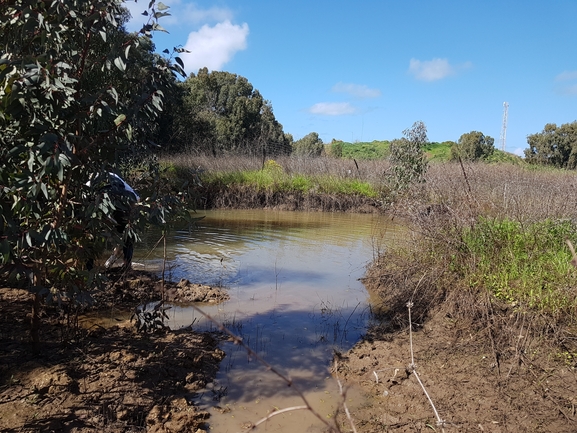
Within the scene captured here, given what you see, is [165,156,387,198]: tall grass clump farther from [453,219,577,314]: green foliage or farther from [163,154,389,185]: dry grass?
[453,219,577,314]: green foliage

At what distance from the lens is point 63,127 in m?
3.51

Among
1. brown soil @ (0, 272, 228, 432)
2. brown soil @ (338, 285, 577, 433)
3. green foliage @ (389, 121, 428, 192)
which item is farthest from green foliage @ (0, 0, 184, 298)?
green foliage @ (389, 121, 428, 192)

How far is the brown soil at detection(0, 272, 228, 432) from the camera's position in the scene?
335 centimetres

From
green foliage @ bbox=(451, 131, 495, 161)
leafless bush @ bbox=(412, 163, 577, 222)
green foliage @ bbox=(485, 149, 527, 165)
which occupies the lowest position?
leafless bush @ bbox=(412, 163, 577, 222)

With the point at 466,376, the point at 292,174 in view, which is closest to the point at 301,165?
the point at 292,174

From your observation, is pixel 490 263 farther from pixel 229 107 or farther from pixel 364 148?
pixel 364 148

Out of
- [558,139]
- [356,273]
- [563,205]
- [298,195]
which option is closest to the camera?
[563,205]

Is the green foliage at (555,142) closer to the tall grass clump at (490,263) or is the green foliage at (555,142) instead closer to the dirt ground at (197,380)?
the tall grass clump at (490,263)

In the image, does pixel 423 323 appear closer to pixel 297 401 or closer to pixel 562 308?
pixel 562 308

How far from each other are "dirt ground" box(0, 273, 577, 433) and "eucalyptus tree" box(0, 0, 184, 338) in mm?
576

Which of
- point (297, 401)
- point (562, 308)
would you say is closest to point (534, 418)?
point (562, 308)

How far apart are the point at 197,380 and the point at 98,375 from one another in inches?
34.7

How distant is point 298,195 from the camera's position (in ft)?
67.5

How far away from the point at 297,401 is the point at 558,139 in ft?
101
